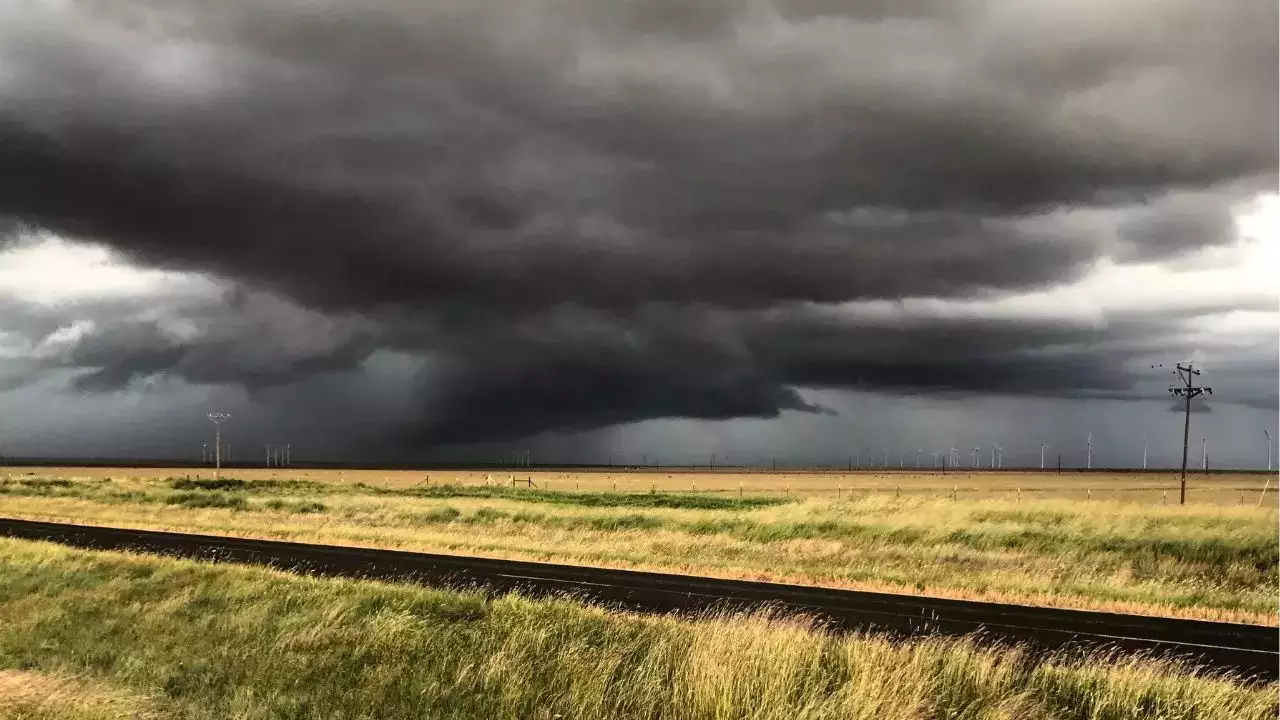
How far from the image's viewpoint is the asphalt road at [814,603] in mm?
16578

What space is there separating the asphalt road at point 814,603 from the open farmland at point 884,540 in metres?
2.15

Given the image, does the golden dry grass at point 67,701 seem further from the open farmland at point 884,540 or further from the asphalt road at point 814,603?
the open farmland at point 884,540

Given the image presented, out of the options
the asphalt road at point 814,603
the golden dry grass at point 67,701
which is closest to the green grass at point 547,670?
the golden dry grass at point 67,701

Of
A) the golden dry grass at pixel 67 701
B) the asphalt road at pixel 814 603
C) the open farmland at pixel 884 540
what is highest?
the golden dry grass at pixel 67 701

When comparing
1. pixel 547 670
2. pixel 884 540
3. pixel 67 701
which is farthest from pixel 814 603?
pixel 884 540

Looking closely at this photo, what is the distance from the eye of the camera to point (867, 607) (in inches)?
793

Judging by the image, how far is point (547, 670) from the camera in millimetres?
11305

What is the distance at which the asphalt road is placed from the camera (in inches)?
653

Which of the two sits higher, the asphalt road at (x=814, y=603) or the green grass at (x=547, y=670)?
the green grass at (x=547, y=670)

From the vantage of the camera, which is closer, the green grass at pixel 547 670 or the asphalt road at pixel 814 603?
the green grass at pixel 547 670

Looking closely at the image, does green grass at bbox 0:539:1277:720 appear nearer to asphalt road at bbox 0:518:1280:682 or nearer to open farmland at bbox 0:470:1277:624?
asphalt road at bbox 0:518:1280:682

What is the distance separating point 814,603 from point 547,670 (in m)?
10.8

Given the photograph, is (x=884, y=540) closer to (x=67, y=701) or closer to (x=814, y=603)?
(x=814, y=603)

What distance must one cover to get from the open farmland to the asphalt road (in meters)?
2.15
